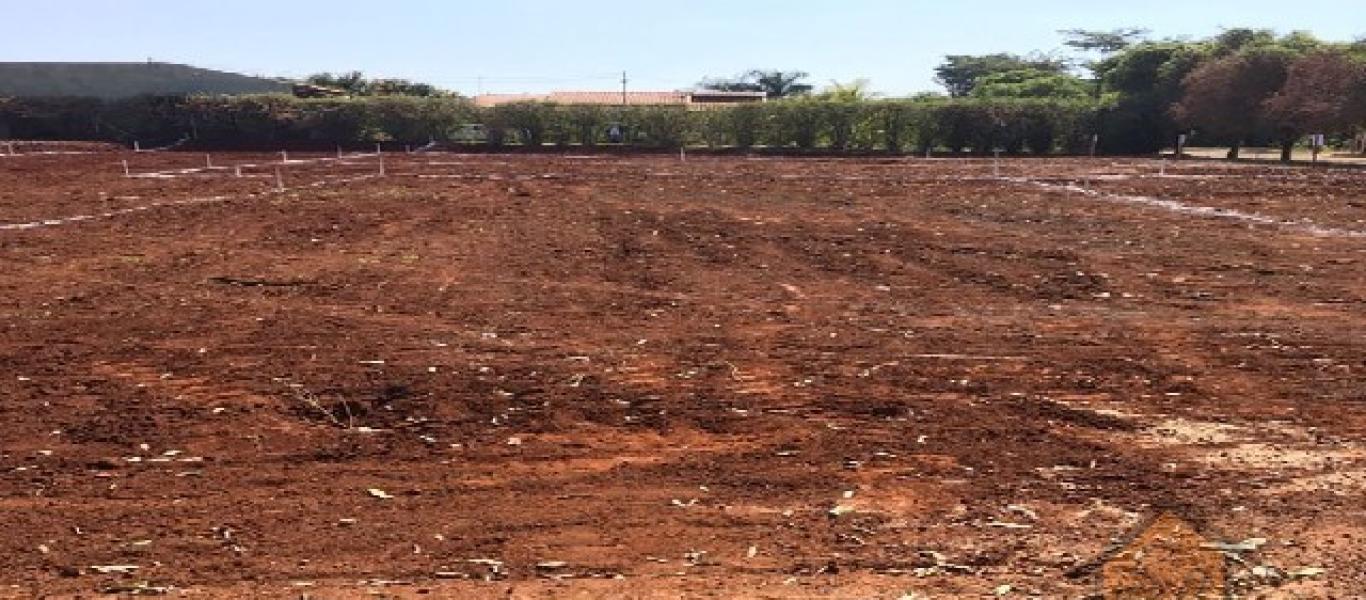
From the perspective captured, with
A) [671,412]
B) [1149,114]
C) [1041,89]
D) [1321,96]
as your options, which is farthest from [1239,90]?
[671,412]

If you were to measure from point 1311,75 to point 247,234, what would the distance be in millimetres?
31064

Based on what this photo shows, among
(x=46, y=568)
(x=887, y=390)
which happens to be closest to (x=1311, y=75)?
(x=887, y=390)

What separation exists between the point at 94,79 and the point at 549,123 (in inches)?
827

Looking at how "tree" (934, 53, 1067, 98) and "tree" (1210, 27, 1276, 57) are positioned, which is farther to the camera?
"tree" (934, 53, 1067, 98)

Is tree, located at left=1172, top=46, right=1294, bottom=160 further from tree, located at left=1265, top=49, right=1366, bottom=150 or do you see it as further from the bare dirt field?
the bare dirt field

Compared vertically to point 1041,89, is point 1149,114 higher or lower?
lower

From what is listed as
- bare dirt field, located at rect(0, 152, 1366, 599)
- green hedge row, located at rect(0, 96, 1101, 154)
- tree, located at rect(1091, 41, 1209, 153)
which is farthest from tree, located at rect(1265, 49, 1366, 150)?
bare dirt field, located at rect(0, 152, 1366, 599)

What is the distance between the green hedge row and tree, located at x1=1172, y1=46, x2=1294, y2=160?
5786 millimetres

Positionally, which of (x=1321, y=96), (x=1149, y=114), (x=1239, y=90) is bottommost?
(x=1149, y=114)

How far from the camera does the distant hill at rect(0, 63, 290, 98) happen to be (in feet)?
147

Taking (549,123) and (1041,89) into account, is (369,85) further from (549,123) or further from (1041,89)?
(1041,89)

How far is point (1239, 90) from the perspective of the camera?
33.9 metres

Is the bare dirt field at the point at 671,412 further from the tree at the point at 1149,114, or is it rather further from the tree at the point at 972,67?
the tree at the point at 972,67

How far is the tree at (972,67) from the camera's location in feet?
261
